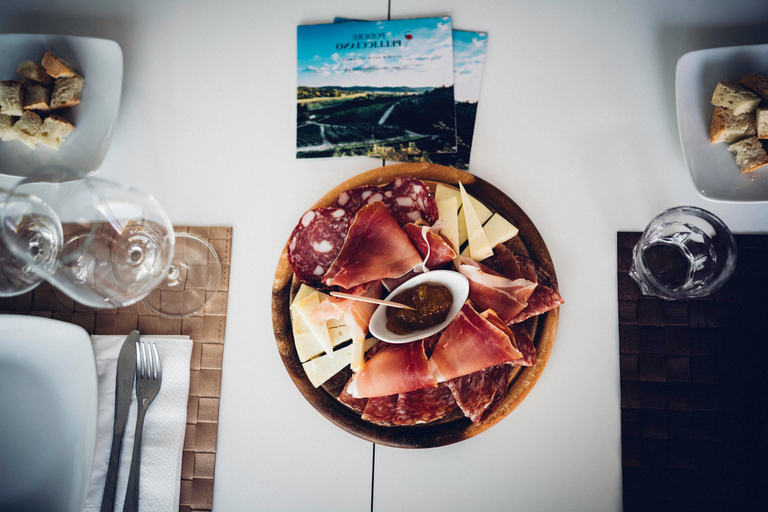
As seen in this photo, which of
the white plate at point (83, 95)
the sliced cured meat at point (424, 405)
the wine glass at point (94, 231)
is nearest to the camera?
the wine glass at point (94, 231)

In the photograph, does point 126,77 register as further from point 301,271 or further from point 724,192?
point 724,192

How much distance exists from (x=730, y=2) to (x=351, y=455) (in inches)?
49.8

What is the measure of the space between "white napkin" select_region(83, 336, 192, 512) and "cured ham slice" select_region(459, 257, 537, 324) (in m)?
0.60

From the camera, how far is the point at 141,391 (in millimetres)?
811

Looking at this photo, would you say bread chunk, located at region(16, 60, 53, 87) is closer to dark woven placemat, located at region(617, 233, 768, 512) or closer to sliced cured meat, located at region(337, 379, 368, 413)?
sliced cured meat, located at region(337, 379, 368, 413)

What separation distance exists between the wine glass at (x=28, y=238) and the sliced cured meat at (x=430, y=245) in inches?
24.5

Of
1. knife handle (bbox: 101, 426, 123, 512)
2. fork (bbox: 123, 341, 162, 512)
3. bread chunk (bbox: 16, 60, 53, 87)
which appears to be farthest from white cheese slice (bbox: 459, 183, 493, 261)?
bread chunk (bbox: 16, 60, 53, 87)

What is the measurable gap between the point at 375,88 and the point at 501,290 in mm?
518

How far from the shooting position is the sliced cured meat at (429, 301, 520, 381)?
2.24ft

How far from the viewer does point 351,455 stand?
84cm

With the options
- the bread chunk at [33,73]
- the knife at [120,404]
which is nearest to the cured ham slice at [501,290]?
the knife at [120,404]

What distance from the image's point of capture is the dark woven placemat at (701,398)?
0.78 metres

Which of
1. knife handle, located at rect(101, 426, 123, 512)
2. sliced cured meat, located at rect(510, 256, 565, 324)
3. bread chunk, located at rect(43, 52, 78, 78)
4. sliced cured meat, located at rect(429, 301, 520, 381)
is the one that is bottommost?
knife handle, located at rect(101, 426, 123, 512)

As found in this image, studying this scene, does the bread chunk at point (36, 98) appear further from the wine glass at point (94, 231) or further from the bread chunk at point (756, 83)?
the bread chunk at point (756, 83)
